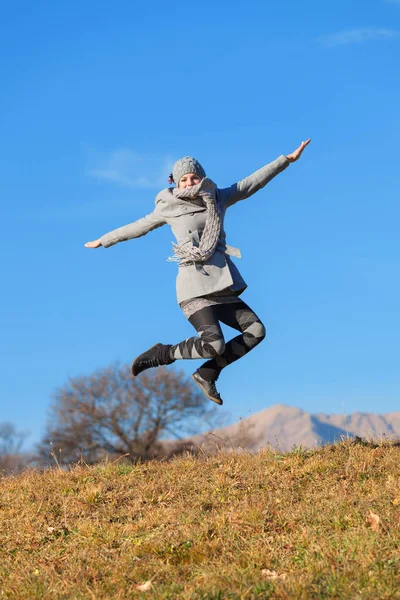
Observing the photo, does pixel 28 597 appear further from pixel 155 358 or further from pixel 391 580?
pixel 155 358

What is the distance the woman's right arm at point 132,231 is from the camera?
9656mm

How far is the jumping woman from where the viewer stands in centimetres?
912

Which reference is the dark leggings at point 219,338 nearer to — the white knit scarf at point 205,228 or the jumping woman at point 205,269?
the jumping woman at point 205,269

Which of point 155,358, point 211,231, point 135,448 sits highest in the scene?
point 135,448

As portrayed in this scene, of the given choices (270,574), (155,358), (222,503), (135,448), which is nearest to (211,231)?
(155,358)

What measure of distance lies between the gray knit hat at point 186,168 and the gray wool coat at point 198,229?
24 centimetres

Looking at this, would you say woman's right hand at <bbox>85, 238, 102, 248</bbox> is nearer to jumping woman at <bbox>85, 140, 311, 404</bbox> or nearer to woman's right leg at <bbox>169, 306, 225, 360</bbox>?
jumping woman at <bbox>85, 140, 311, 404</bbox>

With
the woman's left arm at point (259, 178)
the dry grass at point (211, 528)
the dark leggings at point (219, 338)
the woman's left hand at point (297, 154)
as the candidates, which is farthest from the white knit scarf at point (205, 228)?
the dry grass at point (211, 528)

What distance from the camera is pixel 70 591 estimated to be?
20.7ft

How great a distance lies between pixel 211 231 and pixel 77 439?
29.5 m

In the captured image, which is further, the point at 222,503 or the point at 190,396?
the point at 190,396

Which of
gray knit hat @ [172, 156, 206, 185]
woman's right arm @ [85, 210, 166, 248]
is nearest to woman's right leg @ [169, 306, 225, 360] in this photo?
woman's right arm @ [85, 210, 166, 248]

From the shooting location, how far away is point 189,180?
31.0 ft

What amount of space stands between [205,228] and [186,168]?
810mm
